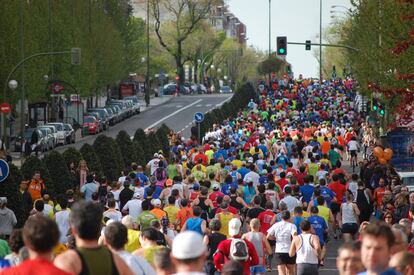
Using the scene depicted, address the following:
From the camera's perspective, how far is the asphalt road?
82088mm

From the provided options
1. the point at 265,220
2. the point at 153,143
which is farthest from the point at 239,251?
the point at 153,143

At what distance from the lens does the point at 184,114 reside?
A: 331 feet

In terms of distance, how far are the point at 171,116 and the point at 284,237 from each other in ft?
253

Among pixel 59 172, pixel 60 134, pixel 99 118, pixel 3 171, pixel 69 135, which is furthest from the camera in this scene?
pixel 99 118

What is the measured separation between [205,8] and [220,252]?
11686 cm

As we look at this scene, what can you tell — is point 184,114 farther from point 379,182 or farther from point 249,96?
point 379,182

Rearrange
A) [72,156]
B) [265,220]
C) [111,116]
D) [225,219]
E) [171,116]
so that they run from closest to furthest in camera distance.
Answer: [225,219]
[265,220]
[72,156]
[111,116]
[171,116]

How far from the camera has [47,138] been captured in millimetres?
65562

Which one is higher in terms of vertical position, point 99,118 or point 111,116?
point 99,118

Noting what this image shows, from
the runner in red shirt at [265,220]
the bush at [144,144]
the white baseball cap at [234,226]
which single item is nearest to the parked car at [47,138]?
the bush at [144,144]

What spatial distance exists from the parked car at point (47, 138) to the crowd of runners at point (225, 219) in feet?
51.0

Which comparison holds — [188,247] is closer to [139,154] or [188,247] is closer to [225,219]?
[225,219]

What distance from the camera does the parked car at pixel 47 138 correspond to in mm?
64906

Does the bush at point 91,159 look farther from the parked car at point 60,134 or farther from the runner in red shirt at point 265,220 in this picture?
the parked car at point 60,134
